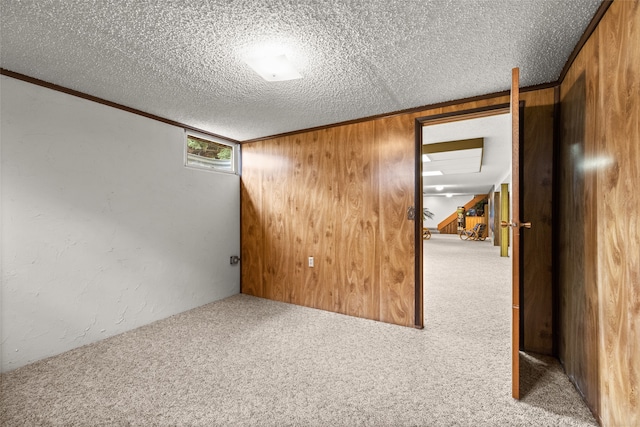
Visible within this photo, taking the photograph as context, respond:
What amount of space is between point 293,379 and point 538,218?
215 centimetres

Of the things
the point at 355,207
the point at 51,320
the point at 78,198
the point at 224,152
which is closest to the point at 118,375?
the point at 51,320

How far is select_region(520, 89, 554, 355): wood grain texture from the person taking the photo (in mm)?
2088

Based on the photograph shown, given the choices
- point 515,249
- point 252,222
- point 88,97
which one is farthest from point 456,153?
Answer: point 88,97

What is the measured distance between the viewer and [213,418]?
1.44 m

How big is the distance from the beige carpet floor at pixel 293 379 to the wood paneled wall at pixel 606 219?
31 centimetres

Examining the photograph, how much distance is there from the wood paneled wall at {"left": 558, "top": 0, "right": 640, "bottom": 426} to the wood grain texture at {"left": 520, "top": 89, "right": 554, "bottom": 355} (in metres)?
0.29

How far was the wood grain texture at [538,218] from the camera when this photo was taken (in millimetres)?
2088

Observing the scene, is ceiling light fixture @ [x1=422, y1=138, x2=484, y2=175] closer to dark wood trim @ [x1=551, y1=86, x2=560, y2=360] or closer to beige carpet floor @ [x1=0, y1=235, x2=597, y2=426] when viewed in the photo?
dark wood trim @ [x1=551, y1=86, x2=560, y2=360]

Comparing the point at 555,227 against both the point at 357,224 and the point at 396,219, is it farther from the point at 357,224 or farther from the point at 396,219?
the point at 357,224

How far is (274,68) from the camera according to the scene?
1.77 meters

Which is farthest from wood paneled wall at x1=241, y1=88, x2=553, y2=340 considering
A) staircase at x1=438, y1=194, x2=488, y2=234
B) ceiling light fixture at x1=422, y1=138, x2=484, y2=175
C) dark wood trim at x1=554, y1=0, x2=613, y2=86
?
staircase at x1=438, y1=194, x2=488, y2=234

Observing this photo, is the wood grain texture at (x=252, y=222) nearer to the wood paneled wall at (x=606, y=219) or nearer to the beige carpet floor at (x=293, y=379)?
the beige carpet floor at (x=293, y=379)

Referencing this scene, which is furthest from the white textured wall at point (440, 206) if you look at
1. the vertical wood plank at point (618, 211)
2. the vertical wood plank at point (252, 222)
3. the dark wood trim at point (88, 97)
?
the vertical wood plank at point (618, 211)

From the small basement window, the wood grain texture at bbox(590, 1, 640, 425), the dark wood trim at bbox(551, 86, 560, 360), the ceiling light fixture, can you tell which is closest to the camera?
the wood grain texture at bbox(590, 1, 640, 425)
